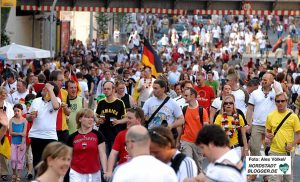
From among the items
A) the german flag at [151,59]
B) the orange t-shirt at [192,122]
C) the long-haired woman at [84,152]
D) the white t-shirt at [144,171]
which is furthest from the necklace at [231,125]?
the german flag at [151,59]

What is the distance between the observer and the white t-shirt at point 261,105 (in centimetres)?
1708

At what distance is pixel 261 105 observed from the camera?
1711 centimetres

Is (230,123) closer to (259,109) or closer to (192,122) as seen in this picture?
(192,122)

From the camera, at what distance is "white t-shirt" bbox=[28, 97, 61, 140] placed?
50.9 feet

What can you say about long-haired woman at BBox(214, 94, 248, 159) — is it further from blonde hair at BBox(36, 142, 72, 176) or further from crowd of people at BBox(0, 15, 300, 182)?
blonde hair at BBox(36, 142, 72, 176)

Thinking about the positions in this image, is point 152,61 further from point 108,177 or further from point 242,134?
point 108,177

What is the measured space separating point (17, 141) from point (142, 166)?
9.32 m

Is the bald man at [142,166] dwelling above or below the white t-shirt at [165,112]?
above

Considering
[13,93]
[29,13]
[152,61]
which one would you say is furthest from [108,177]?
[29,13]

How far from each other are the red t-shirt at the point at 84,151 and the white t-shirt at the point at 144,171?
4.72 metres

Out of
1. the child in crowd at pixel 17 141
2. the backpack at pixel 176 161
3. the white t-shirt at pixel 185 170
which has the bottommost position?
the child in crowd at pixel 17 141

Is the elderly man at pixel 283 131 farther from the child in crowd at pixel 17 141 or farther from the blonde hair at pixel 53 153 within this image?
the blonde hair at pixel 53 153

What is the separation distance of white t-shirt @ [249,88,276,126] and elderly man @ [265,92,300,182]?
1909 mm

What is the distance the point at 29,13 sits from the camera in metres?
46.0
